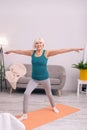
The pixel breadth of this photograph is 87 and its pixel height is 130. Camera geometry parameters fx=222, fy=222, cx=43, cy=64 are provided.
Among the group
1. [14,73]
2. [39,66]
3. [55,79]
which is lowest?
[55,79]

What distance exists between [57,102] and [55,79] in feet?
2.55

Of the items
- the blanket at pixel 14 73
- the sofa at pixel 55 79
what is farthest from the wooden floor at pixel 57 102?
the blanket at pixel 14 73

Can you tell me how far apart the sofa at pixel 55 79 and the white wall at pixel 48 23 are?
33 cm

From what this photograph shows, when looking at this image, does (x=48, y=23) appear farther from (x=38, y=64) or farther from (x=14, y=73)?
(x=38, y=64)

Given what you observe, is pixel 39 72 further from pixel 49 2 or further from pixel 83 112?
pixel 49 2

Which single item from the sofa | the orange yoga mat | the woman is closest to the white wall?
the sofa

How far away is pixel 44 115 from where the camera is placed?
3861mm

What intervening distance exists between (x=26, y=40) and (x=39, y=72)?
→ 8.46ft

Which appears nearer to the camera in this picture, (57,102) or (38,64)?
(38,64)

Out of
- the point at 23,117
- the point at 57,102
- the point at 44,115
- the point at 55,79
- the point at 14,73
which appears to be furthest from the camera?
the point at 14,73

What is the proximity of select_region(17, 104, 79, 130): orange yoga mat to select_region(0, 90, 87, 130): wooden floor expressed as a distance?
11cm

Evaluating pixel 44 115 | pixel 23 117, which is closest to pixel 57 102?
pixel 44 115

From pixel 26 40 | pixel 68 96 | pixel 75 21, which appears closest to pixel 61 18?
pixel 75 21

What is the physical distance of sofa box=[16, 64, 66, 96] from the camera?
5.39 m
